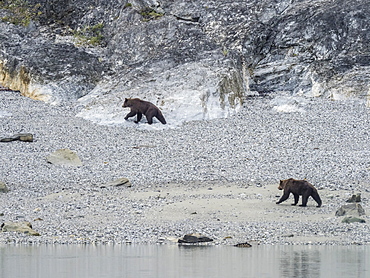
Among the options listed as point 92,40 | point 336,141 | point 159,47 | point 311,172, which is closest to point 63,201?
point 311,172

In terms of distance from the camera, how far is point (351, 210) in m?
15.3

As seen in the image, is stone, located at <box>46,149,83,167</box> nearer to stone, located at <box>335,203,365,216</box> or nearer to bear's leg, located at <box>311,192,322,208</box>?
bear's leg, located at <box>311,192,322,208</box>

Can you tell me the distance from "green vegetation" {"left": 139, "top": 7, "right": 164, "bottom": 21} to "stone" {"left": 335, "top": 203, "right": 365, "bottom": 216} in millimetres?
19205

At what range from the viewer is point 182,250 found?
42.3ft

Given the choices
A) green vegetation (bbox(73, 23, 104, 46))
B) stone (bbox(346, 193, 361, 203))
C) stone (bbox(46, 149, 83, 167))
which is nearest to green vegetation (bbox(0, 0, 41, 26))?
green vegetation (bbox(73, 23, 104, 46))

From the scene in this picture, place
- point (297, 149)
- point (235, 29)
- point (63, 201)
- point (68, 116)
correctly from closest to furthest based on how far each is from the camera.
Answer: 1. point (63, 201)
2. point (297, 149)
3. point (68, 116)
4. point (235, 29)

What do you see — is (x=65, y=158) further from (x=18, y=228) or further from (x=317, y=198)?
(x=317, y=198)

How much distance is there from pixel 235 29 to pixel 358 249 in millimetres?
21230

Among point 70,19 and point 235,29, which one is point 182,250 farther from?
point 70,19

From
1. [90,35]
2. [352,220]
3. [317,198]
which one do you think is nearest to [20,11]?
[90,35]

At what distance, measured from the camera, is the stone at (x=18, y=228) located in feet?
46.5

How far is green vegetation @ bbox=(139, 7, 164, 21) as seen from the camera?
3300 centimetres

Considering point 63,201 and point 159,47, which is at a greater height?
point 159,47

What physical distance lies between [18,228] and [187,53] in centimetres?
1679
